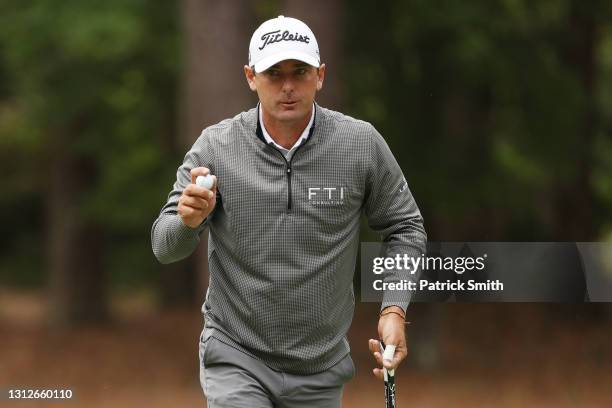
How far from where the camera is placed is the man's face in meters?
4.09

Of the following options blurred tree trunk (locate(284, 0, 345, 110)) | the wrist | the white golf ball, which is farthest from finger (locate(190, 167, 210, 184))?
blurred tree trunk (locate(284, 0, 345, 110))

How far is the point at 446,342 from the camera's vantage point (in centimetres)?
1656

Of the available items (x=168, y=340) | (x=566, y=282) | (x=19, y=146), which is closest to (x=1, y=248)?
(x=19, y=146)

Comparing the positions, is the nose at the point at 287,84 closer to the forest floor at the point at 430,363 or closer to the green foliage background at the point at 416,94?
the forest floor at the point at 430,363

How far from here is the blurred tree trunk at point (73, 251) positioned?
22.1 meters

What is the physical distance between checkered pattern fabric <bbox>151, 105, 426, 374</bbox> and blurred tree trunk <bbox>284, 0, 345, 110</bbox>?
26.4 ft

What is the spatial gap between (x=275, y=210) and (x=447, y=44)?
10.9 metres

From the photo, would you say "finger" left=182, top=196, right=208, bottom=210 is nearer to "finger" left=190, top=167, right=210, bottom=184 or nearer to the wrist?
"finger" left=190, top=167, right=210, bottom=184

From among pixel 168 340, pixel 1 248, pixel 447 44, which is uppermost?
pixel 1 248

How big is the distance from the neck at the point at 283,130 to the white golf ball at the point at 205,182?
501 millimetres

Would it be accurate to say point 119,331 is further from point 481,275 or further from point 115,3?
point 481,275

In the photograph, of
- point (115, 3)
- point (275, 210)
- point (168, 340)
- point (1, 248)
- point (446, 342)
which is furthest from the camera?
point (1, 248)

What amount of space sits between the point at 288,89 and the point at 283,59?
127 millimetres

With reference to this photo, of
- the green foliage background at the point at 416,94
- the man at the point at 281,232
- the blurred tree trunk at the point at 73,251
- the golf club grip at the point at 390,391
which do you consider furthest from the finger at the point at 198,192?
the blurred tree trunk at the point at 73,251
